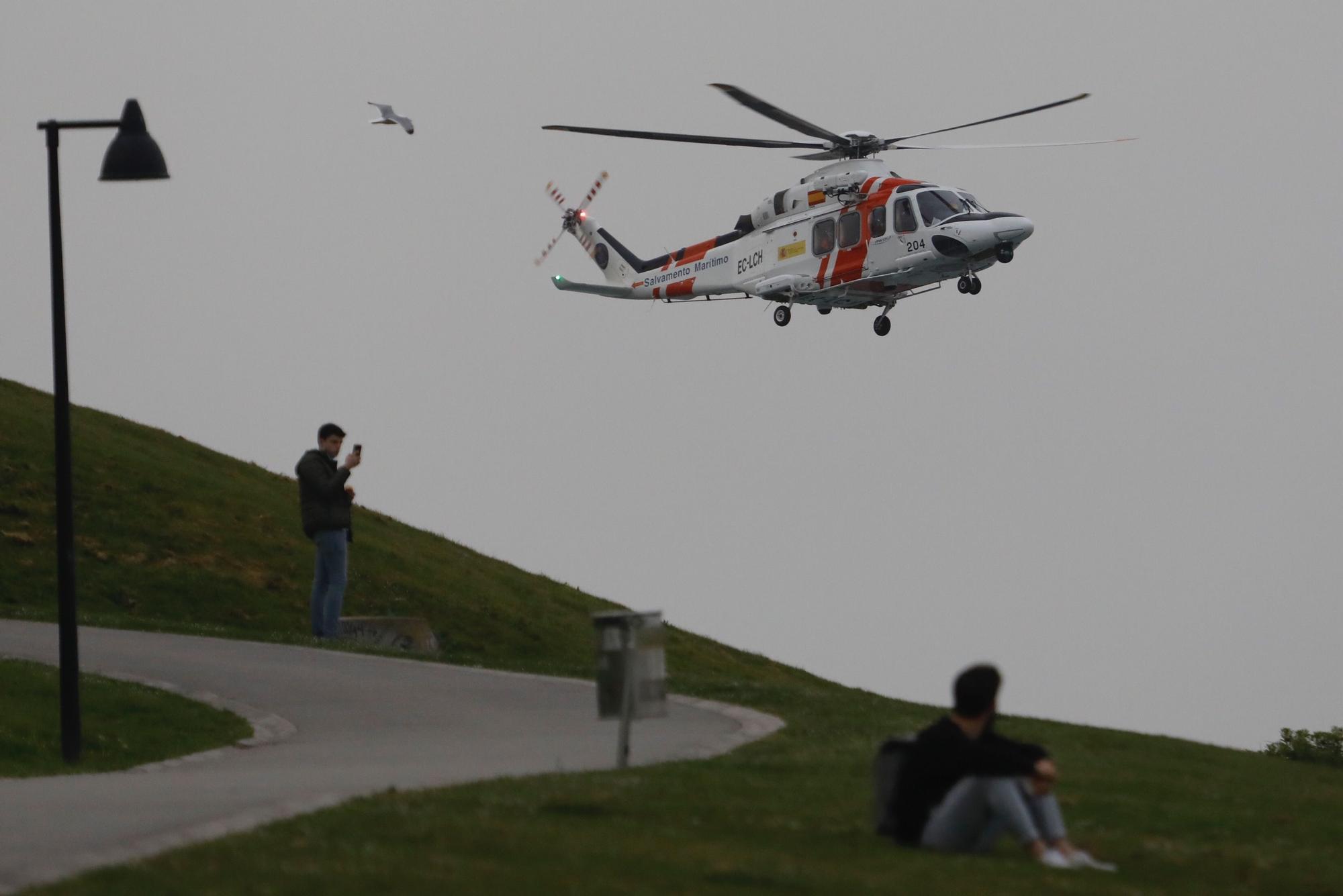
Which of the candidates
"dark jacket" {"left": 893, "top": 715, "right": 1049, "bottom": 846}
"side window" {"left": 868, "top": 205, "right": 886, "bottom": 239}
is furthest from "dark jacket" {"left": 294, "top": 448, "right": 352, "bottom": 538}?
"side window" {"left": 868, "top": 205, "right": 886, "bottom": 239}

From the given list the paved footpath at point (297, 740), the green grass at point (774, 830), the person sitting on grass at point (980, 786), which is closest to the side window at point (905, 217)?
the green grass at point (774, 830)

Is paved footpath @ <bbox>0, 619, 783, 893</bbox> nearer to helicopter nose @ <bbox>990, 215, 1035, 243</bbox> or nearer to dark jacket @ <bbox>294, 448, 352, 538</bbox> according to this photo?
dark jacket @ <bbox>294, 448, 352, 538</bbox>

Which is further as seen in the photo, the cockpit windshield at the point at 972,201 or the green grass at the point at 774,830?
the cockpit windshield at the point at 972,201

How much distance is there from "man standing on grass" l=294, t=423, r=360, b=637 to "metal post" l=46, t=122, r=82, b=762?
569 cm

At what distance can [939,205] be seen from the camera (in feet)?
110

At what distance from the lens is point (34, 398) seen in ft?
156

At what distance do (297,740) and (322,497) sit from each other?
6.12 meters

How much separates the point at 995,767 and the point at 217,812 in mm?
4378

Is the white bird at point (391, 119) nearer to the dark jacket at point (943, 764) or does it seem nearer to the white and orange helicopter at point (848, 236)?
the white and orange helicopter at point (848, 236)

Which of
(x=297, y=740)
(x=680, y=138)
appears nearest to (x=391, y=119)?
(x=680, y=138)

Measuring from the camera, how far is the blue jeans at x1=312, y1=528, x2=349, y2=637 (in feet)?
74.9

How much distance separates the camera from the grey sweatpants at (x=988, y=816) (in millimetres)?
9773

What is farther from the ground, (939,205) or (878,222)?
(939,205)

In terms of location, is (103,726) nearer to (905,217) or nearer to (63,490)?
(63,490)
